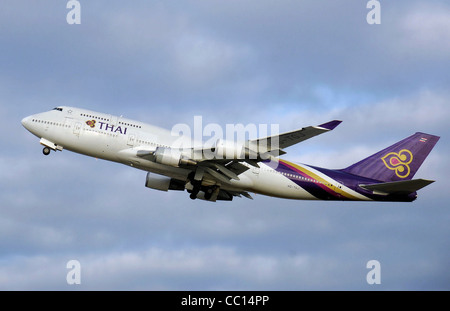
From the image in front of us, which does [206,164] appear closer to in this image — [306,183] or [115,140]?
[115,140]

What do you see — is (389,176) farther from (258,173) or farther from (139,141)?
(139,141)

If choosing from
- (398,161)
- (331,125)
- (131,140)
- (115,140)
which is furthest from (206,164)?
(398,161)

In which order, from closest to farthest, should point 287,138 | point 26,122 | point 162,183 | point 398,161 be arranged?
point 287,138
point 26,122
point 162,183
point 398,161

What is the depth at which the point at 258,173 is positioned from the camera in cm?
5719

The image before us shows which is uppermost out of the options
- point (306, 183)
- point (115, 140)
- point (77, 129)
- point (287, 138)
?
point (77, 129)

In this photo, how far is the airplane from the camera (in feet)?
174

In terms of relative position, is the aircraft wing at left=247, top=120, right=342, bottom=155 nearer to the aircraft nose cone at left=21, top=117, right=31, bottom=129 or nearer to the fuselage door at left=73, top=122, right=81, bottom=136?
the fuselage door at left=73, top=122, right=81, bottom=136

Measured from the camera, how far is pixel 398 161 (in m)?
62.4

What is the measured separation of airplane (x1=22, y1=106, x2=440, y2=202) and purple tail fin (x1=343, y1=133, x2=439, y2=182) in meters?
0.13

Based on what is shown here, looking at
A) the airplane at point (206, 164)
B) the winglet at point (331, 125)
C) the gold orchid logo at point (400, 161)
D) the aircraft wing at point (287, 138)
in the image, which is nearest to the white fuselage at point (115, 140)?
the airplane at point (206, 164)

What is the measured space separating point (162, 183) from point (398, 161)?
20849 millimetres

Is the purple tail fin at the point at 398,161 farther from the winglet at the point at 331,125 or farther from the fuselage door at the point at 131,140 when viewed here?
the fuselage door at the point at 131,140

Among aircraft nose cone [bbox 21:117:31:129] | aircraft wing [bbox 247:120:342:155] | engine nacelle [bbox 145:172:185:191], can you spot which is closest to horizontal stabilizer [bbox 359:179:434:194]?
aircraft wing [bbox 247:120:342:155]

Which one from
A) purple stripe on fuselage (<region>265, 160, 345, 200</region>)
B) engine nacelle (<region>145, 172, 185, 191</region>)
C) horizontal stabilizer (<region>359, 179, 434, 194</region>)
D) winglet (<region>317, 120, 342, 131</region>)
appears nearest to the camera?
winglet (<region>317, 120, 342, 131</region>)
